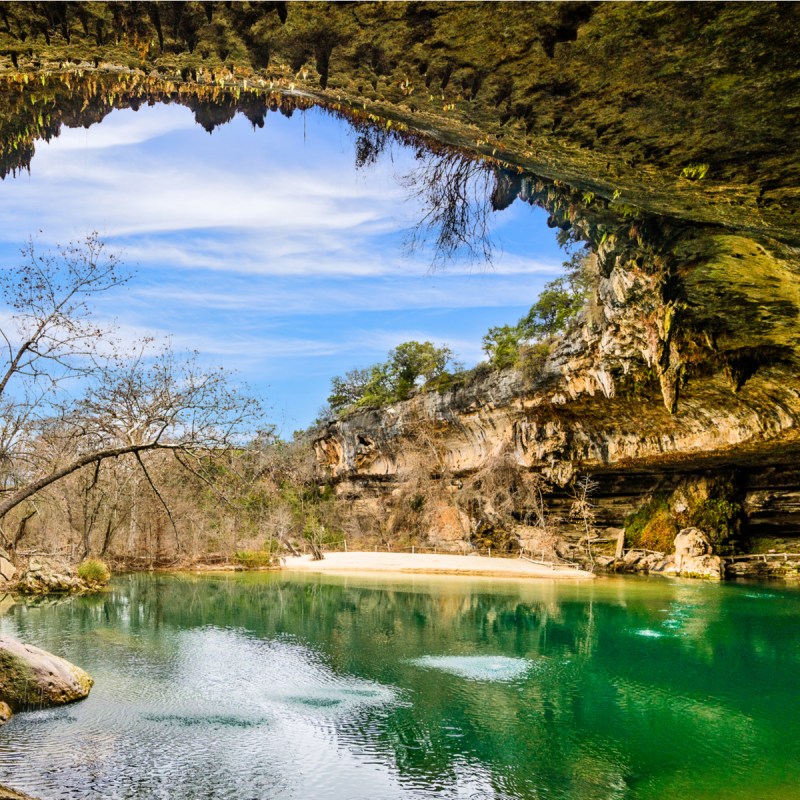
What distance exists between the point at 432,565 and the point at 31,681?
19899 mm

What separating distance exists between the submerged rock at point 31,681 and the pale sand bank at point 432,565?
1825 centimetres

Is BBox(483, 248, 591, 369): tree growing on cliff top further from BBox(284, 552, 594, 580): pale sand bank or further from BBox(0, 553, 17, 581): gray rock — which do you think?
BBox(0, 553, 17, 581): gray rock

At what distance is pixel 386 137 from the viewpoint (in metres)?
7.15

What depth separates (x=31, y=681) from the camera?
781cm

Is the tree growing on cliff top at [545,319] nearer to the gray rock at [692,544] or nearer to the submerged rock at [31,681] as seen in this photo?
the gray rock at [692,544]

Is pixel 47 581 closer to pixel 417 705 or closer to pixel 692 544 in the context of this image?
pixel 417 705

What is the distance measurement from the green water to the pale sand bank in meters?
8.41

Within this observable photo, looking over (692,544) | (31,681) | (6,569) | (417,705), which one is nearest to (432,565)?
(692,544)

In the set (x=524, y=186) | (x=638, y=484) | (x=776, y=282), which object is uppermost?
(x=524, y=186)

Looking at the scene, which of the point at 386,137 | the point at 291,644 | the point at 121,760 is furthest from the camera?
the point at 291,644

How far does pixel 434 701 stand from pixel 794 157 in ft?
23.6

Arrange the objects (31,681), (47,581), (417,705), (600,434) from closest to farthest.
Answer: (31,681), (417,705), (47,581), (600,434)

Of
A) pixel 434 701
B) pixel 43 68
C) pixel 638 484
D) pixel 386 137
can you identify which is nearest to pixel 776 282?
pixel 386 137

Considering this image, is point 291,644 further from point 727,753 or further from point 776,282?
point 776,282
